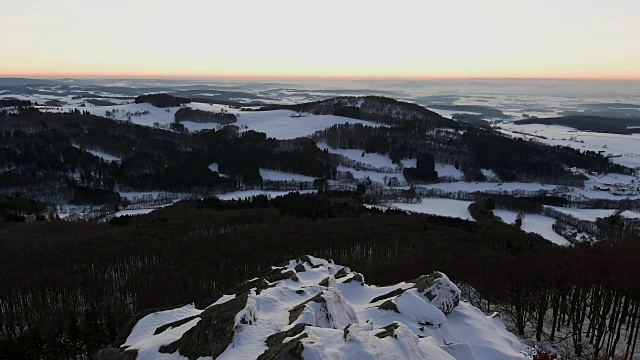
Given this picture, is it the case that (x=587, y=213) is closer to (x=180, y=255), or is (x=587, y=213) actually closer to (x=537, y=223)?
(x=537, y=223)

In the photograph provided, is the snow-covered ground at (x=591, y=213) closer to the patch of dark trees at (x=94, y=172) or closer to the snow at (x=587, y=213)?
the snow at (x=587, y=213)

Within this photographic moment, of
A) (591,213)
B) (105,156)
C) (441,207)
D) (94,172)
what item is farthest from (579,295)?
(105,156)

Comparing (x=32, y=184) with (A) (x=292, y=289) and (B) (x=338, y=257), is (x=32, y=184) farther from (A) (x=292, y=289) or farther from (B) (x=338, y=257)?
(A) (x=292, y=289)

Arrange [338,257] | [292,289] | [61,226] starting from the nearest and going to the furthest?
[292,289] < [338,257] < [61,226]

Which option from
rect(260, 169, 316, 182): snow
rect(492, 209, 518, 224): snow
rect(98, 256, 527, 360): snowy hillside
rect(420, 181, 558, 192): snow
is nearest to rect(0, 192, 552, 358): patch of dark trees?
rect(98, 256, 527, 360): snowy hillside

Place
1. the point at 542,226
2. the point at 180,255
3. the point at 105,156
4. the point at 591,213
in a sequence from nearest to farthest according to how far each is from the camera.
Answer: the point at 180,255 → the point at 542,226 → the point at 591,213 → the point at 105,156

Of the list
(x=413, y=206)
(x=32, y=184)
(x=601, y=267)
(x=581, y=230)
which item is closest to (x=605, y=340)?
(x=601, y=267)

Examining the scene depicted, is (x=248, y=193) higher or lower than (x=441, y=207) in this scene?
lower

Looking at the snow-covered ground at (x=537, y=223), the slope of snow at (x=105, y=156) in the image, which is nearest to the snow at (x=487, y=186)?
the snow-covered ground at (x=537, y=223)
